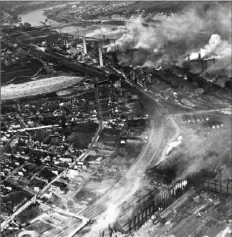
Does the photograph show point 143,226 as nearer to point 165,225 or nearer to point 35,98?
point 165,225

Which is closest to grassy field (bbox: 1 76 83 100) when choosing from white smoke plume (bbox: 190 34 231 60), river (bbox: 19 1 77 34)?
white smoke plume (bbox: 190 34 231 60)

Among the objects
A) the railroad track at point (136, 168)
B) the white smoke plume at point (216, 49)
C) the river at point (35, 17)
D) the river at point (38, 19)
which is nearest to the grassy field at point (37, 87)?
the white smoke plume at point (216, 49)

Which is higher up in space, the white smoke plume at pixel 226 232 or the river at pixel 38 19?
the river at pixel 38 19

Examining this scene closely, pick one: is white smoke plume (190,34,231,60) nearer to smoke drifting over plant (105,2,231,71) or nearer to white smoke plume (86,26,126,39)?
smoke drifting over plant (105,2,231,71)

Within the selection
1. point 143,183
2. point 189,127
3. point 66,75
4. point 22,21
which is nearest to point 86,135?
point 189,127

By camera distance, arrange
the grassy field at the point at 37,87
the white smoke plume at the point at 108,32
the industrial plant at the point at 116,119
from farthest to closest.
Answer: the white smoke plume at the point at 108,32 → the grassy field at the point at 37,87 → the industrial plant at the point at 116,119

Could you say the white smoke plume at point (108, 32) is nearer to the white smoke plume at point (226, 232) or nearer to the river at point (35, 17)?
the river at point (35, 17)
